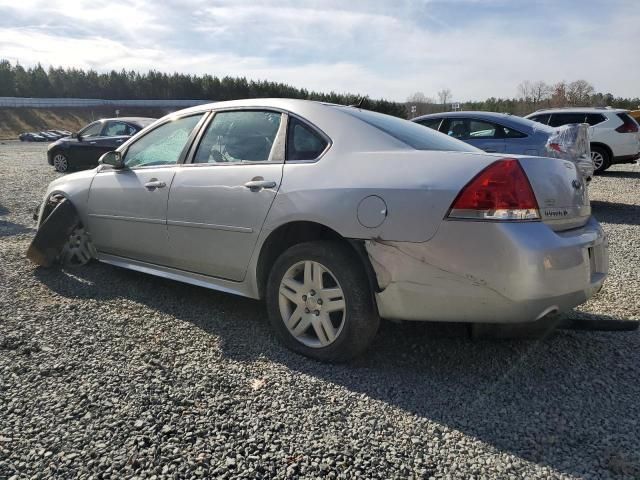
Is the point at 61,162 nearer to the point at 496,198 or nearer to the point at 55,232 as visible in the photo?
the point at 55,232

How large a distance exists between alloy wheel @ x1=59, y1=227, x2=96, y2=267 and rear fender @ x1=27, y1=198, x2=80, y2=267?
134 millimetres

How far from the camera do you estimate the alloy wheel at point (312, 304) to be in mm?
2969

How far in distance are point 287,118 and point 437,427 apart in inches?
82.3

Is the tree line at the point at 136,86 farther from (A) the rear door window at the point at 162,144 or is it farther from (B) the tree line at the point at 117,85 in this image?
(A) the rear door window at the point at 162,144

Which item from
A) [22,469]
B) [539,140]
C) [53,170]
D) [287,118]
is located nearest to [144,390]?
[22,469]

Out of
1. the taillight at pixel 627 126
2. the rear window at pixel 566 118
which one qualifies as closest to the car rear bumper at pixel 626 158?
the taillight at pixel 627 126

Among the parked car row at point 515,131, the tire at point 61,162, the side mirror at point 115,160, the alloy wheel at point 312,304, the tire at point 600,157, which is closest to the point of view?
the alloy wheel at point 312,304

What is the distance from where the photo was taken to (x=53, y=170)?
1555 centimetres

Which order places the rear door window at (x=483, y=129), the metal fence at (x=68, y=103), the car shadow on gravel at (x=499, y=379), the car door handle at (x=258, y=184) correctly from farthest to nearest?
the metal fence at (x=68, y=103)
the rear door window at (x=483, y=129)
the car door handle at (x=258, y=184)
the car shadow on gravel at (x=499, y=379)

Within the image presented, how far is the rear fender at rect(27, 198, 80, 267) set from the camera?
467 centimetres

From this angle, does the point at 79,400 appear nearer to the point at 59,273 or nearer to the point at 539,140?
the point at 59,273

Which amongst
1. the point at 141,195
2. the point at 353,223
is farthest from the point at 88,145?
the point at 353,223

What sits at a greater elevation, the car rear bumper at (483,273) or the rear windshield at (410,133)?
the rear windshield at (410,133)

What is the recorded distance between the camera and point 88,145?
14805mm
